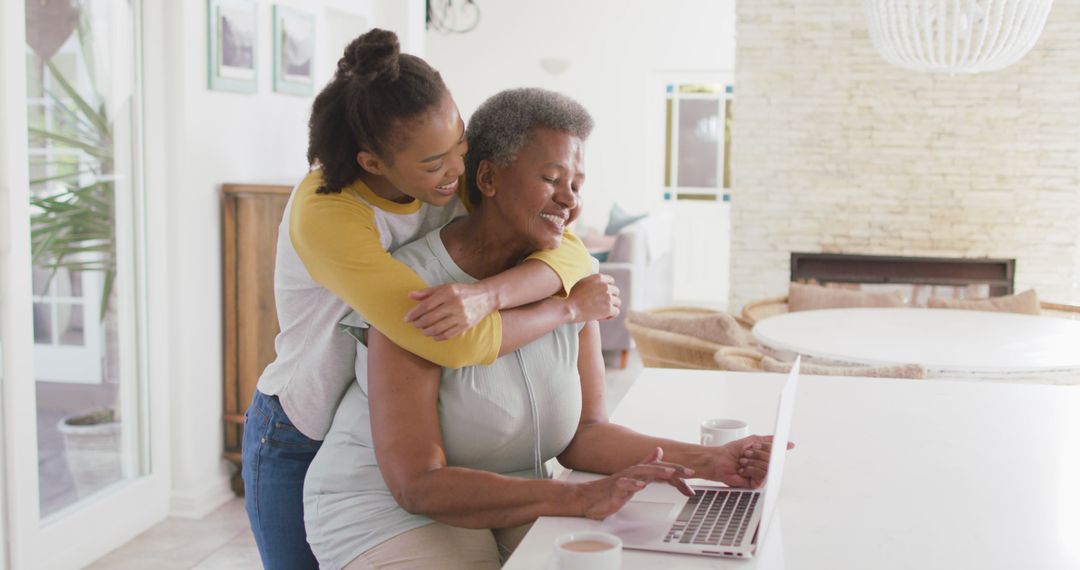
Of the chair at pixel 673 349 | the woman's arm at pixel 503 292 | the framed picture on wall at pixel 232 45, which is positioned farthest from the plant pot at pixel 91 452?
the woman's arm at pixel 503 292

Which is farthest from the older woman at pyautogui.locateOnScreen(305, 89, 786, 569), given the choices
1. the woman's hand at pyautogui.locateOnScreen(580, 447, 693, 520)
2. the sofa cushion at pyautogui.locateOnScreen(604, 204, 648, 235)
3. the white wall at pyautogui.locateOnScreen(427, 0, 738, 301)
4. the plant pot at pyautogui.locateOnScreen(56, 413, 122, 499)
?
the white wall at pyautogui.locateOnScreen(427, 0, 738, 301)

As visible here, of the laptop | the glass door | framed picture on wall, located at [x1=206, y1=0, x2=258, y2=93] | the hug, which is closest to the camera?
the laptop

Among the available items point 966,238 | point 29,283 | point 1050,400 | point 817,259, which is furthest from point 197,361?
point 966,238

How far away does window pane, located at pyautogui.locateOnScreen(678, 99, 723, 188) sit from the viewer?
9.57 meters

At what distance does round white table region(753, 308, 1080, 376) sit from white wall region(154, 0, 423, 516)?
196 cm

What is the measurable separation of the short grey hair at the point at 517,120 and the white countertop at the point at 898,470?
1.63 ft

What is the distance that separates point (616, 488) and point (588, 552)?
219 millimetres

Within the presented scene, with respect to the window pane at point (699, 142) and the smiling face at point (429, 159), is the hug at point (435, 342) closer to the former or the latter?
the smiling face at point (429, 159)

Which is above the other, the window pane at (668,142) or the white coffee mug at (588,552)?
the window pane at (668,142)

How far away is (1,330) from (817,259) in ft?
15.1

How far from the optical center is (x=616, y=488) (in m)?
1.29

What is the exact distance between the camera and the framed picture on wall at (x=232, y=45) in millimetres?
3697

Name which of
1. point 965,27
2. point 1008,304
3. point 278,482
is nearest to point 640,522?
point 278,482

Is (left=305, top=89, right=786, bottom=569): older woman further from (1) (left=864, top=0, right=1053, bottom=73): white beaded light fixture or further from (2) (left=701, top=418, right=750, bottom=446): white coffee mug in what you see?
(1) (left=864, top=0, right=1053, bottom=73): white beaded light fixture
